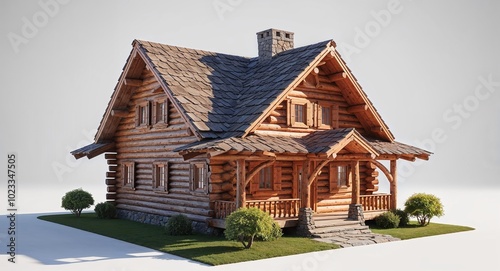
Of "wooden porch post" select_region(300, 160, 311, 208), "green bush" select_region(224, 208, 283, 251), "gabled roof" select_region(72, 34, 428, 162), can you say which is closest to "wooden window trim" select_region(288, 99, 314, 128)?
"gabled roof" select_region(72, 34, 428, 162)

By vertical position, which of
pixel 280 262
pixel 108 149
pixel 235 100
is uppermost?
pixel 235 100

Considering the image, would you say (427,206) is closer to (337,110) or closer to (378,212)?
(378,212)

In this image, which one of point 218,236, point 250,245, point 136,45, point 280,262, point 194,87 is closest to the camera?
point 280,262

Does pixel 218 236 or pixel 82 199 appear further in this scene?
pixel 82 199

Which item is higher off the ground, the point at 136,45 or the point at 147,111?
the point at 136,45

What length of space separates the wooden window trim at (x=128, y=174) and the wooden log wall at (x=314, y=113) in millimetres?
8616

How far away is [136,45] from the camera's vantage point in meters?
26.1

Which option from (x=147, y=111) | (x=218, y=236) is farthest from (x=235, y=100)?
(x=218, y=236)

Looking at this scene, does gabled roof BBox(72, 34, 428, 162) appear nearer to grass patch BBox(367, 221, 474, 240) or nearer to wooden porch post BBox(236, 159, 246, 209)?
wooden porch post BBox(236, 159, 246, 209)

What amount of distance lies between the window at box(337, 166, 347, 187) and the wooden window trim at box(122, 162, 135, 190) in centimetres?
1014

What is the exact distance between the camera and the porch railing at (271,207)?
21312mm

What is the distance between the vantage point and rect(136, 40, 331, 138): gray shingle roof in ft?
73.7

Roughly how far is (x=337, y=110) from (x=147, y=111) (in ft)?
29.1

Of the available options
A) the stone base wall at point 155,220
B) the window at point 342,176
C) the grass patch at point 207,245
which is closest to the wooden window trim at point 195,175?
the stone base wall at point 155,220
